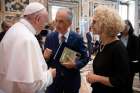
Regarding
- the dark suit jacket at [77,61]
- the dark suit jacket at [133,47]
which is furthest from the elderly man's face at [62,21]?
the dark suit jacket at [133,47]

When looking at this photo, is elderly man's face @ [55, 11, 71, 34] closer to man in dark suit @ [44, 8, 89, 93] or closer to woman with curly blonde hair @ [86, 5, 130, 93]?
man in dark suit @ [44, 8, 89, 93]

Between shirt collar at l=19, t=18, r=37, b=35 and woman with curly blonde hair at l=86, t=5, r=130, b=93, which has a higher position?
shirt collar at l=19, t=18, r=37, b=35

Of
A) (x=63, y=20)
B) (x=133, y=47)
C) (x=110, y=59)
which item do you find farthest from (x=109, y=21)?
(x=133, y=47)

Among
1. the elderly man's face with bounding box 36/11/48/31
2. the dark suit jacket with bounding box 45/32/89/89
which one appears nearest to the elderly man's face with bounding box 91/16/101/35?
the elderly man's face with bounding box 36/11/48/31

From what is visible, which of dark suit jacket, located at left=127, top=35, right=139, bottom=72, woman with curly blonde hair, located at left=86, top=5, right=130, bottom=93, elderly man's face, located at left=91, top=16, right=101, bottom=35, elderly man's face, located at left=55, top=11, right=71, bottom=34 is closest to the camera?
woman with curly blonde hair, located at left=86, top=5, right=130, bottom=93

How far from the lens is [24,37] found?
96.0 inches

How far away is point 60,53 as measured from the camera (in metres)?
3.38

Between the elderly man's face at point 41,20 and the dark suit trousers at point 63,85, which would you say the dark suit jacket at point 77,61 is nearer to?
the dark suit trousers at point 63,85

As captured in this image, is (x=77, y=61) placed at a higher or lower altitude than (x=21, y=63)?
lower

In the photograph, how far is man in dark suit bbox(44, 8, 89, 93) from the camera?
3.33 m

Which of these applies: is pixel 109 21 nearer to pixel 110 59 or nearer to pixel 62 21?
pixel 110 59

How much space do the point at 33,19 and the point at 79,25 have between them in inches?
621

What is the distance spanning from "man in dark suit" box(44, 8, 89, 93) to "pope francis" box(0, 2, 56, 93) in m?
0.77

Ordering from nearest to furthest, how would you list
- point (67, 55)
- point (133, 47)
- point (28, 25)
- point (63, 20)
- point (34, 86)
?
point (34, 86), point (28, 25), point (67, 55), point (63, 20), point (133, 47)
